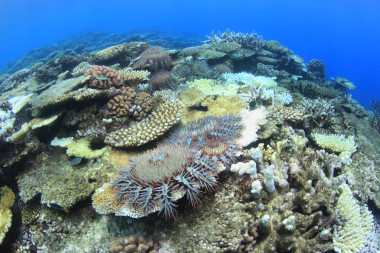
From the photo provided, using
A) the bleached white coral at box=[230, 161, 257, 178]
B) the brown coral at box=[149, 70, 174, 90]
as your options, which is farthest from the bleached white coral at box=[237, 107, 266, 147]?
the brown coral at box=[149, 70, 174, 90]

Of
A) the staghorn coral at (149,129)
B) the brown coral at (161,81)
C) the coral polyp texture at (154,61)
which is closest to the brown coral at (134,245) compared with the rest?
the staghorn coral at (149,129)

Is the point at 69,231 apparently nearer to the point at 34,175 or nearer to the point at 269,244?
the point at 34,175

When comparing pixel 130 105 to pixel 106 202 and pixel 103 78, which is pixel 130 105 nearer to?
pixel 103 78

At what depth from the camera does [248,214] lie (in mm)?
2830

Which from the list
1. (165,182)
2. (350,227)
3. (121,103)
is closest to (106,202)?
(165,182)

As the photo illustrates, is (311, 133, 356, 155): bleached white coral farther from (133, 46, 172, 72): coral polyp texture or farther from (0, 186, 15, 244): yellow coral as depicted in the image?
(0, 186, 15, 244): yellow coral

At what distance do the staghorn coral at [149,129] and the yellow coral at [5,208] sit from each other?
7.86 feet

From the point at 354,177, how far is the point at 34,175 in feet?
23.5

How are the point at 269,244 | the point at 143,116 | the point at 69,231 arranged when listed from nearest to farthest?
1. the point at 269,244
2. the point at 69,231
3. the point at 143,116

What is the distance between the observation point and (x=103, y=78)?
4992mm

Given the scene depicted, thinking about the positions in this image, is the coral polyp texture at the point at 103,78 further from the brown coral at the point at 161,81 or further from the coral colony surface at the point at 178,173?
the brown coral at the point at 161,81

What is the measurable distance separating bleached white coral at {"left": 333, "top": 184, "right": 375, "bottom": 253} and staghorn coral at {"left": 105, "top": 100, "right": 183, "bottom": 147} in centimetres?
347

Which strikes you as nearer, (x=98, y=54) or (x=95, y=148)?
(x=95, y=148)

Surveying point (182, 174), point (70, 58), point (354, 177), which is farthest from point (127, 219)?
point (70, 58)
